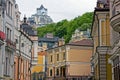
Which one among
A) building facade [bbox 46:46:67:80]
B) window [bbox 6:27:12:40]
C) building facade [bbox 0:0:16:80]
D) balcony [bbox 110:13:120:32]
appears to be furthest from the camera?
building facade [bbox 46:46:67:80]

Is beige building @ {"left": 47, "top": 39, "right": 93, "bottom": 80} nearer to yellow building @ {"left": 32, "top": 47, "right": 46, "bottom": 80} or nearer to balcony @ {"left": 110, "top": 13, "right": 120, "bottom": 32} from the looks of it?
yellow building @ {"left": 32, "top": 47, "right": 46, "bottom": 80}

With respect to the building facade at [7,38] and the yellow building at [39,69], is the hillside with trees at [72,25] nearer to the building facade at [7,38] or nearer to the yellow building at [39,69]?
the yellow building at [39,69]

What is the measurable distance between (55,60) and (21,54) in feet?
88.3

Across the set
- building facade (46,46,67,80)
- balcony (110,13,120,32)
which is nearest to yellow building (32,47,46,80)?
building facade (46,46,67,80)

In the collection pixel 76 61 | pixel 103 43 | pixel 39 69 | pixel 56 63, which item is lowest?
pixel 39 69

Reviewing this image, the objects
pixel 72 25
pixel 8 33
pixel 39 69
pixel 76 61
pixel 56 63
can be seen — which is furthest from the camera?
pixel 72 25

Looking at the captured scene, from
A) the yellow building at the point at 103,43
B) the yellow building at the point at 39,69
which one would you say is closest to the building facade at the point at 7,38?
the yellow building at the point at 103,43

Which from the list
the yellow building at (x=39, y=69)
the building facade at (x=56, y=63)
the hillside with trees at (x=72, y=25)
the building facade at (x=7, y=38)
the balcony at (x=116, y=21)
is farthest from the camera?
the hillside with trees at (x=72, y=25)

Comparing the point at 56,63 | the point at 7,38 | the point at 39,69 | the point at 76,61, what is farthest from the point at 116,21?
the point at 39,69

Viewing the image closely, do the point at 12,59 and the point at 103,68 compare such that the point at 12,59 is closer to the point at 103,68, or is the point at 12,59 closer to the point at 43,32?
the point at 103,68

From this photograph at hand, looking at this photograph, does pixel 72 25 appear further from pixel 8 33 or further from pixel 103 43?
pixel 103 43

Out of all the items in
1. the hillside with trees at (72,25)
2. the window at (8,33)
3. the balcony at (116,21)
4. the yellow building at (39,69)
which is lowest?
the yellow building at (39,69)

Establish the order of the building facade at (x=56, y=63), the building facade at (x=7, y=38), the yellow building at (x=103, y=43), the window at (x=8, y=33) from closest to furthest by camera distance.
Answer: the building facade at (x=7, y=38) < the yellow building at (x=103, y=43) < the window at (x=8, y=33) < the building facade at (x=56, y=63)

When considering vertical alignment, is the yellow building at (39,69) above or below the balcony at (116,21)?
below
